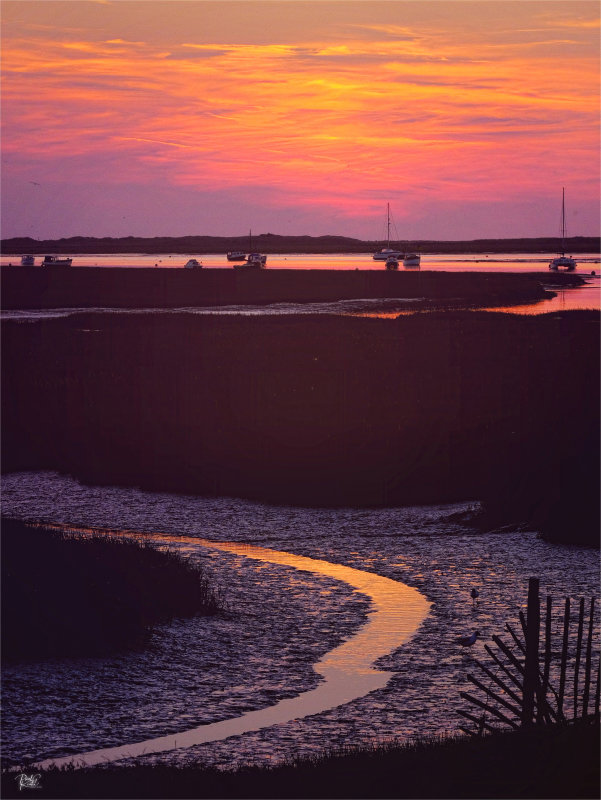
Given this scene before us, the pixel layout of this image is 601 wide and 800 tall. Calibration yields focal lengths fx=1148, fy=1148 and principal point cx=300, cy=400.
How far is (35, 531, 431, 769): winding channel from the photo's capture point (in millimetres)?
13242

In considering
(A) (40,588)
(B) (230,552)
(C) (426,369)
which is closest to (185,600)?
(A) (40,588)

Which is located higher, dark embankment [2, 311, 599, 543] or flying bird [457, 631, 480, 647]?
dark embankment [2, 311, 599, 543]

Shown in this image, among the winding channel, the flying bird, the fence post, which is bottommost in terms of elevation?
the winding channel

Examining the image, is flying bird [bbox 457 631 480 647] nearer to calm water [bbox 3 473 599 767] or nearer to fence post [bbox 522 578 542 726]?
calm water [bbox 3 473 599 767]

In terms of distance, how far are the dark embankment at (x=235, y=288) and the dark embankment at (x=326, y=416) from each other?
3329cm

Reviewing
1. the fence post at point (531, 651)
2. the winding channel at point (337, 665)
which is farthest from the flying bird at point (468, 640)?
the fence post at point (531, 651)

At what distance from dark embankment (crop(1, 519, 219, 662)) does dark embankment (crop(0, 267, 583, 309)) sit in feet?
228

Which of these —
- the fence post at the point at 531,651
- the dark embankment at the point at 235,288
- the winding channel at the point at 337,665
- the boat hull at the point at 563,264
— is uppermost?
the boat hull at the point at 563,264

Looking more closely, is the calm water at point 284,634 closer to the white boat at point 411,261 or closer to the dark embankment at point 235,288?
the dark embankment at point 235,288

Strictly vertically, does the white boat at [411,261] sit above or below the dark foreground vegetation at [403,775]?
above

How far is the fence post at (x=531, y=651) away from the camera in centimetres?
1133

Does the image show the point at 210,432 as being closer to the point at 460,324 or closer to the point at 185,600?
the point at 185,600

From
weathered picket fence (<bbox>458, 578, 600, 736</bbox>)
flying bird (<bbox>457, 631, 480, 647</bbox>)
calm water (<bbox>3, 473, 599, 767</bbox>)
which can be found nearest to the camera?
weathered picket fence (<bbox>458, 578, 600, 736</bbox>)

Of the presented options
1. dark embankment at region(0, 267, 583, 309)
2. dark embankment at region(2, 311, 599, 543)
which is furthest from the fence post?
dark embankment at region(0, 267, 583, 309)
